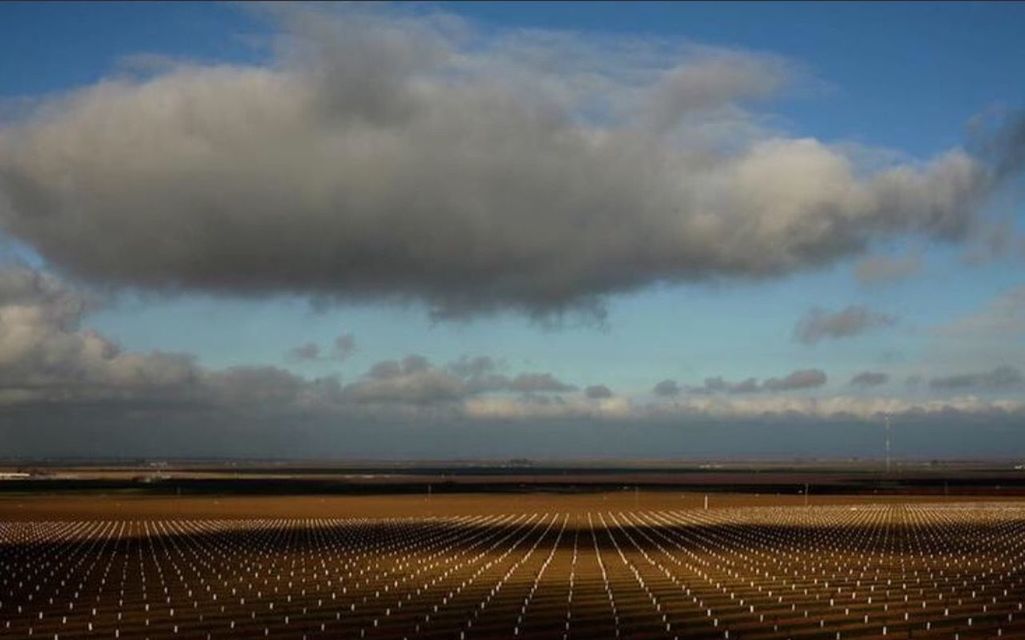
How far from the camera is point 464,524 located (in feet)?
373

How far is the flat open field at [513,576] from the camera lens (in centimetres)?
4775

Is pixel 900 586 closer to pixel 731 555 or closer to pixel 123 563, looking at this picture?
pixel 731 555

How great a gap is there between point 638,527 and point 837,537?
2113 centimetres

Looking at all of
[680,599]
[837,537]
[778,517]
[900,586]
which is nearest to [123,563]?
[680,599]

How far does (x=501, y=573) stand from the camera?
66.2m

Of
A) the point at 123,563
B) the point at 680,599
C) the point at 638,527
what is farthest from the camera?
the point at 638,527

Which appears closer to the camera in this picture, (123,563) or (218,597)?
(218,597)

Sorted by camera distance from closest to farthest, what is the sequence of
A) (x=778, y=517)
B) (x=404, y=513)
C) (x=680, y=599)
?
(x=680, y=599) → (x=778, y=517) → (x=404, y=513)

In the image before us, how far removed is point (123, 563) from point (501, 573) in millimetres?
26145

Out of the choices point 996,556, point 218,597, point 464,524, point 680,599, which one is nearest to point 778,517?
point 464,524

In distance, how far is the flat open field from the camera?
4775 cm

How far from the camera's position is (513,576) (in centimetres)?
6456

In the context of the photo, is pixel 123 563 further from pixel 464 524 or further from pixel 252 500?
pixel 252 500

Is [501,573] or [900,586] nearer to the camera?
[900,586]
